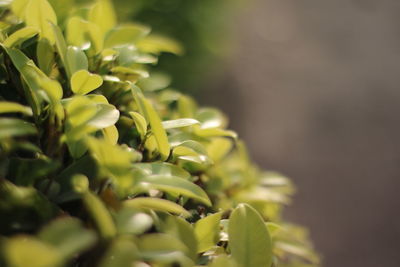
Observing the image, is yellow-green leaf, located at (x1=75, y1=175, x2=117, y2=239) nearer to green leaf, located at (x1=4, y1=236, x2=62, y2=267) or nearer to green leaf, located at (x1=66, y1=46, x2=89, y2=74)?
green leaf, located at (x1=4, y1=236, x2=62, y2=267)

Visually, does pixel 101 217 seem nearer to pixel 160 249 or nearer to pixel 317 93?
pixel 160 249

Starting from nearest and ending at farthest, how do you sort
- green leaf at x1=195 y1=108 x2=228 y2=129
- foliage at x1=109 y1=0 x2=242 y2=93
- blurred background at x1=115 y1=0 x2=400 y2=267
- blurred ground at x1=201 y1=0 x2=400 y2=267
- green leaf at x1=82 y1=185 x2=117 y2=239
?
green leaf at x1=82 y1=185 x2=117 y2=239
green leaf at x1=195 y1=108 x2=228 y2=129
foliage at x1=109 y1=0 x2=242 y2=93
blurred background at x1=115 y1=0 x2=400 y2=267
blurred ground at x1=201 y1=0 x2=400 y2=267

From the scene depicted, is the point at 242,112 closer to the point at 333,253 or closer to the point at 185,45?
the point at 185,45

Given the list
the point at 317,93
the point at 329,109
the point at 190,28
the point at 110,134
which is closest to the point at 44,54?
the point at 110,134

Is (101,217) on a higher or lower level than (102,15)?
lower

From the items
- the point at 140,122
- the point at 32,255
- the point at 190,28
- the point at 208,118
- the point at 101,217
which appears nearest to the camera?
the point at 32,255

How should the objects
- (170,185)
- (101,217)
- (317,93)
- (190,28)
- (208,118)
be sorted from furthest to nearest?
(317,93) < (190,28) < (208,118) < (170,185) < (101,217)

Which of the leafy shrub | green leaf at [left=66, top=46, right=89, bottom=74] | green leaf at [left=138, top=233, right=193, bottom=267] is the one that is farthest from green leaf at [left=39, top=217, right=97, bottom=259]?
green leaf at [left=66, top=46, right=89, bottom=74]
